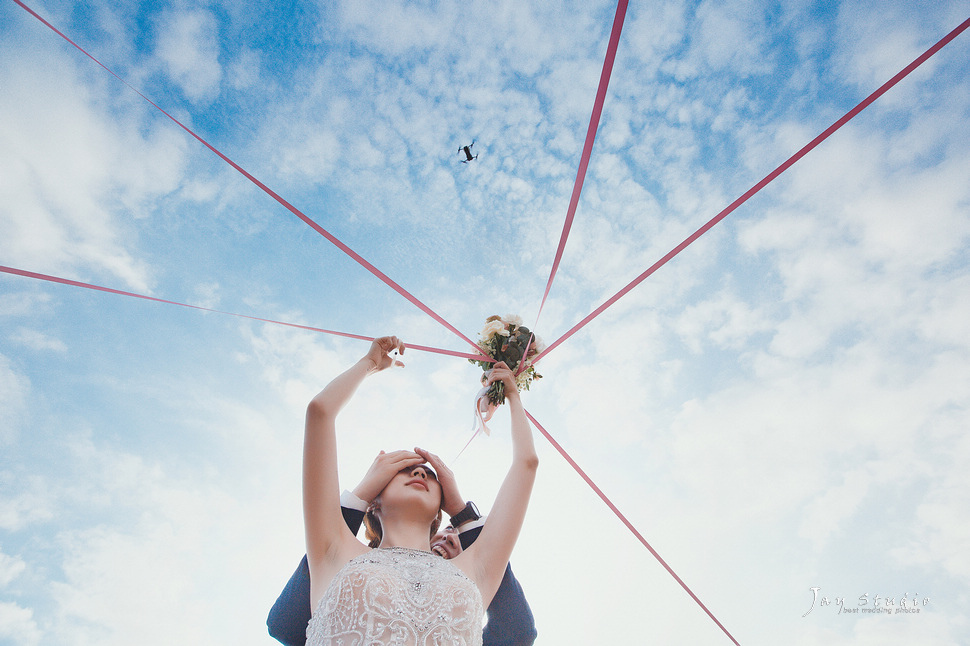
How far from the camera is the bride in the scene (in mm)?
A: 2244

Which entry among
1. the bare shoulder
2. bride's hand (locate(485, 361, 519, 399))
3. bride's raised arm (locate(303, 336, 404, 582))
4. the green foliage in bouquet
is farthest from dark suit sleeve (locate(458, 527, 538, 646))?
the green foliage in bouquet

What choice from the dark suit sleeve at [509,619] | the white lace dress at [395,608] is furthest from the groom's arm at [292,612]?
the dark suit sleeve at [509,619]

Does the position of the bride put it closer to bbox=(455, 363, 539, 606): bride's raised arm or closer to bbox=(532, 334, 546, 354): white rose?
bbox=(455, 363, 539, 606): bride's raised arm

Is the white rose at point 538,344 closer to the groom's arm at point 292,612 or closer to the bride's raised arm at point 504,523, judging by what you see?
the bride's raised arm at point 504,523

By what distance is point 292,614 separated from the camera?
2643 millimetres

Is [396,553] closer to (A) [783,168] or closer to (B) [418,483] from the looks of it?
(B) [418,483]

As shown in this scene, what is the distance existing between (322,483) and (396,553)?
0.57 m

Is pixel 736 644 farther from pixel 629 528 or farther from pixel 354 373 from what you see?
pixel 354 373

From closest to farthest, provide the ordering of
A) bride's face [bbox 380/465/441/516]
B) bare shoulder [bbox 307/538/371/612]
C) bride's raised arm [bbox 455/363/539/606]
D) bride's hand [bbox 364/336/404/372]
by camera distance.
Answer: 1. bare shoulder [bbox 307/538/371/612]
2. bride's raised arm [bbox 455/363/539/606]
3. bride's face [bbox 380/465/441/516]
4. bride's hand [bbox 364/336/404/372]

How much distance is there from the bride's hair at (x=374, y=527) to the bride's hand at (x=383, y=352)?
3.10 ft

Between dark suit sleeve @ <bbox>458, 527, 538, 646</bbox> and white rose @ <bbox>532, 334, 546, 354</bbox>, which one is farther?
white rose @ <bbox>532, 334, 546, 354</bbox>

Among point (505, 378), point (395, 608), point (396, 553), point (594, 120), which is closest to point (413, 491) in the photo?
point (396, 553)

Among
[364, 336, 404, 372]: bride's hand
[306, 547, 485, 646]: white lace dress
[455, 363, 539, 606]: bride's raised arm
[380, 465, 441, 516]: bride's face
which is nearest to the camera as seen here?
[306, 547, 485, 646]: white lace dress

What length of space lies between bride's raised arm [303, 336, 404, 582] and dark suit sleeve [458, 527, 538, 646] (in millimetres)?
976
